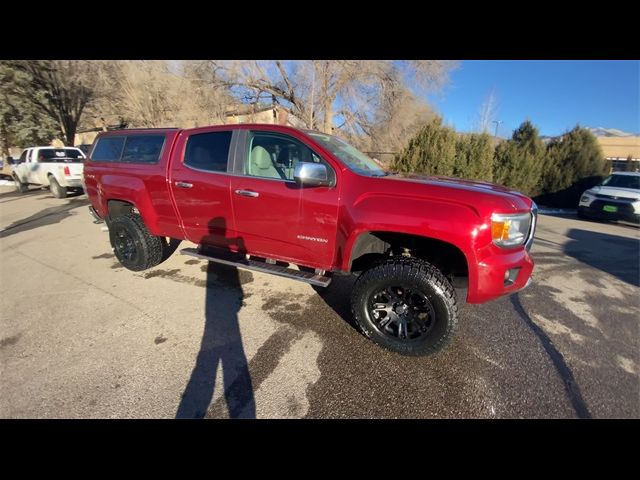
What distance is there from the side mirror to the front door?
0.48ft

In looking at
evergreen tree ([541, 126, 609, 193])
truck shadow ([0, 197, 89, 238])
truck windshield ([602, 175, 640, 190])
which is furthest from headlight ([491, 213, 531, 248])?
evergreen tree ([541, 126, 609, 193])

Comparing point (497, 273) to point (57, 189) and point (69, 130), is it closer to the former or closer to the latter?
point (57, 189)

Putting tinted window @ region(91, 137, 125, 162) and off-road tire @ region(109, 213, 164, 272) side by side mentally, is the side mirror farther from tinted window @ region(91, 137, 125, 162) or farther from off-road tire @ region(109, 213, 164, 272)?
tinted window @ region(91, 137, 125, 162)

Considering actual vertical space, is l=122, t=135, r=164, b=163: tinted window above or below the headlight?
above

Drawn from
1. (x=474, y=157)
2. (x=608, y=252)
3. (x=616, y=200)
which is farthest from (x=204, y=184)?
(x=616, y=200)

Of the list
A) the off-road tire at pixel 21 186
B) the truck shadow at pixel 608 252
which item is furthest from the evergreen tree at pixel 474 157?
the off-road tire at pixel 21 186

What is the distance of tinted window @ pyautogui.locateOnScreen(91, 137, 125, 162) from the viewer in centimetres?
402

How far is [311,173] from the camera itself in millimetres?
2459

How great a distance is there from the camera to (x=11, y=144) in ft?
63.7

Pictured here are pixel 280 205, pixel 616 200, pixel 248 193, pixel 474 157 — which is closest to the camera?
pixel 280 205

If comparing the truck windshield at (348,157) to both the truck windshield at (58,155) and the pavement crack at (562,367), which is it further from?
the truck windshield at (58,155)

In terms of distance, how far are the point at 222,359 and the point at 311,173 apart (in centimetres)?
175

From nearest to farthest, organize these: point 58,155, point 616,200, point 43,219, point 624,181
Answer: point 43,219
point 616,200
point 624,181
point 58,155
